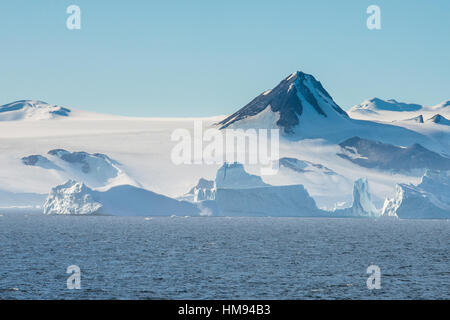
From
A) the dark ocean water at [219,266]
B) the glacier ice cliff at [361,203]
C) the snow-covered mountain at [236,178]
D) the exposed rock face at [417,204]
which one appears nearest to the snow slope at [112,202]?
the snow-covered mountain at [236,178]

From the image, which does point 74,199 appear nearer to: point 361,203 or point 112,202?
point 112,202

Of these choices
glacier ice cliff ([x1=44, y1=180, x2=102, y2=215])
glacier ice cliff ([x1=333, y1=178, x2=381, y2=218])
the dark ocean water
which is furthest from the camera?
glacier ice cliff ([x1=333, y1=178, x2=381, y2=218])

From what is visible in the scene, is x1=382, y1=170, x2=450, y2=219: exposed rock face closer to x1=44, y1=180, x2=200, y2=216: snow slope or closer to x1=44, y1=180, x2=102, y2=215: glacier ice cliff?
x1=44, y1=180, x2=200, y2=216: snow slope

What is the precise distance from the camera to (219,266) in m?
65.9

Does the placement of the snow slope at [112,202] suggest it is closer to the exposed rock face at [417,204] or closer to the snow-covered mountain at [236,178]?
the snow-covered mountain at [236,178]

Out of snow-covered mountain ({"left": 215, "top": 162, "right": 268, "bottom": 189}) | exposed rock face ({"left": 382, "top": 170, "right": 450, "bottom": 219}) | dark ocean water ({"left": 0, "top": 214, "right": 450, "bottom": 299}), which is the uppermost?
snow-covered mountain ({"left": 215, "top": 162, "right": 268, "bottom": 189})

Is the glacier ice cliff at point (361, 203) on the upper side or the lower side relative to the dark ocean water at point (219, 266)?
upper

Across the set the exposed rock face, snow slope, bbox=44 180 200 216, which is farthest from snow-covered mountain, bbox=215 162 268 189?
the exposed rock face

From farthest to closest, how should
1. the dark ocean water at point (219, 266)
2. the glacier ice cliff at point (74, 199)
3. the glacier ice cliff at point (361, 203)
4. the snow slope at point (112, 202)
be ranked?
the glacier ice cliff at point (361, 203)
the snow slope at point (112, 202)
the glacier ice cliff at point (74, 199)
the dark ocean water at point (219, 266)

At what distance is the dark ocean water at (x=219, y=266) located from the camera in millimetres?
50438

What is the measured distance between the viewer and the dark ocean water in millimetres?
50438

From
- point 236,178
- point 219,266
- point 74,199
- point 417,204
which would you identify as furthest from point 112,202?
point 219,266
